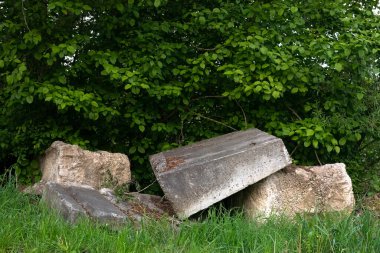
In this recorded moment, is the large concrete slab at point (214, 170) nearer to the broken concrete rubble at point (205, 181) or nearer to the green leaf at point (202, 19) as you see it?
the broken concrete rubble at point (205, 181)

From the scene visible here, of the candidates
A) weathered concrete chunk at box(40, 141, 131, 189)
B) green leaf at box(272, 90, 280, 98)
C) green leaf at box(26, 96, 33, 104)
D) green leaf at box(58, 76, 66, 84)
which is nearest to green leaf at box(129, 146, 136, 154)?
weathered concrete chunk at box(40, 141, 131, 189)

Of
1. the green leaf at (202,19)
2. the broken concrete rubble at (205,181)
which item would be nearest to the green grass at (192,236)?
the broken concrete rubble at (205,181)

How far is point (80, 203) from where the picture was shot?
173 inches

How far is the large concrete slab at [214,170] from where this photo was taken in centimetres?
462

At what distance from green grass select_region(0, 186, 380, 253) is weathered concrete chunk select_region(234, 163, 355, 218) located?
0.77 metres

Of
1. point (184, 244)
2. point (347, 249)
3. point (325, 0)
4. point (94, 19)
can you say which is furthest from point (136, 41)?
point (347, 249)

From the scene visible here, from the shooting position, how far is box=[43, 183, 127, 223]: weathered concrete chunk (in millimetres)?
4051

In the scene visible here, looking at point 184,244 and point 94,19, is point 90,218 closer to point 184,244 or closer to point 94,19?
point 184,244

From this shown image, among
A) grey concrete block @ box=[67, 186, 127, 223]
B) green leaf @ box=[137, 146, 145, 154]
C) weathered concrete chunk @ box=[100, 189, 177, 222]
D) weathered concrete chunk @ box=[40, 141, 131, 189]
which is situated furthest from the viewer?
green leaf @ box=[137, 146, 145, 154]

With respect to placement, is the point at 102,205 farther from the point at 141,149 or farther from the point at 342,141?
the point at 342,141

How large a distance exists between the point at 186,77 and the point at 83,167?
4.81 ft

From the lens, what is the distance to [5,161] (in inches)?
250

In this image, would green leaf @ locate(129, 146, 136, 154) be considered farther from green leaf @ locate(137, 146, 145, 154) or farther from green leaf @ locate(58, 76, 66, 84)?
green leaf @ locate(58, 76, 66, 84)

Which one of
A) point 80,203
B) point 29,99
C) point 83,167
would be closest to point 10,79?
point 29,99
